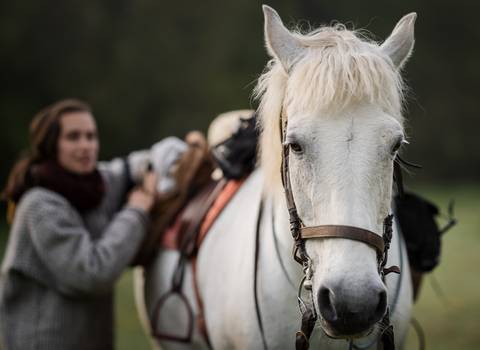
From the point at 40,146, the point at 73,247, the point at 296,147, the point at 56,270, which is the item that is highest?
the point at 296,147

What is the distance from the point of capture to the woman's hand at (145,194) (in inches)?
139

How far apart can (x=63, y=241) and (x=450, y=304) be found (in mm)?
5050

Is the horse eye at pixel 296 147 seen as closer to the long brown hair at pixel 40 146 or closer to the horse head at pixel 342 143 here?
the horse head at pixel 342 143

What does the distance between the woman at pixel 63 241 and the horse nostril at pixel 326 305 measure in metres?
1.56

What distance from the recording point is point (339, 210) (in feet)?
6.33

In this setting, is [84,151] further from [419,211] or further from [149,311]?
[419,211]

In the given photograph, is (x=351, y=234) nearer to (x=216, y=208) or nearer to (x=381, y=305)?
(x=381, y=305)

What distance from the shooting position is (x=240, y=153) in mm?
3148

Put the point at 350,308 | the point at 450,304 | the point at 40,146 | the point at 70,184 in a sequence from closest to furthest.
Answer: the point at 350,308
the point at 70,184
the point at 40,146
the point at 450,304

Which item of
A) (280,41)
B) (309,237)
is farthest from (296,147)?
(280,41)

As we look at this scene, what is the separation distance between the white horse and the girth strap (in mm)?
17

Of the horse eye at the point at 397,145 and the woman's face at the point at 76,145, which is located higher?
the horse eye at the point at 397,145

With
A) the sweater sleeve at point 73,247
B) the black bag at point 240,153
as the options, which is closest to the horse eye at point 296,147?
the black bag at point 240,153

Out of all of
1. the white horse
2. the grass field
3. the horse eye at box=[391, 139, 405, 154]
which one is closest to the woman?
the white horse
